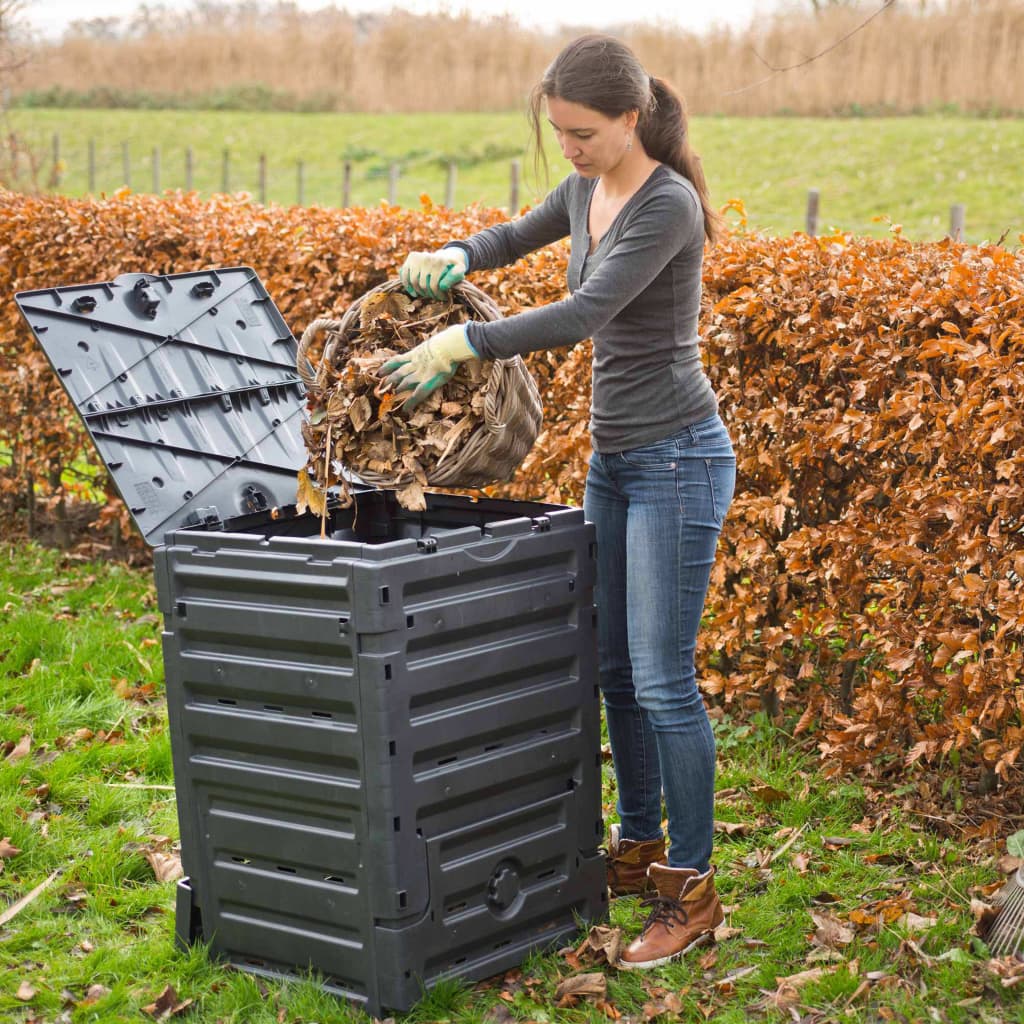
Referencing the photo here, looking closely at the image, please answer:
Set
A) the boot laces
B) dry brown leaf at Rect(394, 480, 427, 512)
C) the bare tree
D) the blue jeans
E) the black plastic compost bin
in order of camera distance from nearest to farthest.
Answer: the black plastic compost bin
dry brown leaf at Rect(394, 480, 427, 512)
the blue jeans
the boot laces
the bare tree

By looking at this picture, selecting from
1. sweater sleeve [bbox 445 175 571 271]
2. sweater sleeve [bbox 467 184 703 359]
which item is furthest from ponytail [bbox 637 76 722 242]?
sweater sleeve [bbox 445 175 571 271]

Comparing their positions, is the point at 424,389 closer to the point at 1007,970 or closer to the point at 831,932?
the point at 831,932

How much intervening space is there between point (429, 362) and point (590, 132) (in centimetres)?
64

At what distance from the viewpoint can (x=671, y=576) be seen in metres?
2.95

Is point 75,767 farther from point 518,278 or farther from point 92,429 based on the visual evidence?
point 518,278

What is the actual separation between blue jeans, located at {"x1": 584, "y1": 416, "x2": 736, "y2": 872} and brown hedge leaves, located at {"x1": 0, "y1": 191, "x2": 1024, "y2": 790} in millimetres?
879

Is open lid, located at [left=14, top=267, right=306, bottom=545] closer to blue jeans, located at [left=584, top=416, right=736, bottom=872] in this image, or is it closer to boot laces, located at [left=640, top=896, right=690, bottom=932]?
blue jeans, located at [left=584, top=416, right=736, bottom=872]

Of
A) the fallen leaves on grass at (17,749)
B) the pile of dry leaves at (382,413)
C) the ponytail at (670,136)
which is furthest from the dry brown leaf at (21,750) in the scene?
the ponytail at (670,136)

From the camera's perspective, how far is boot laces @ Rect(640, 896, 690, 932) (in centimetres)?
306

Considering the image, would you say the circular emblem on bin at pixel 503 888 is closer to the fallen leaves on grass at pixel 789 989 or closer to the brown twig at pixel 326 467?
the fallen leaves on grass at pixel 789 989

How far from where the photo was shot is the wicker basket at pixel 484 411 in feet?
9.39

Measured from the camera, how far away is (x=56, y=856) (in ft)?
11.9

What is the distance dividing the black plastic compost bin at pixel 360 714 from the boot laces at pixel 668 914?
16 centimetres

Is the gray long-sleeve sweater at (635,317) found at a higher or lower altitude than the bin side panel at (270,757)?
higher
